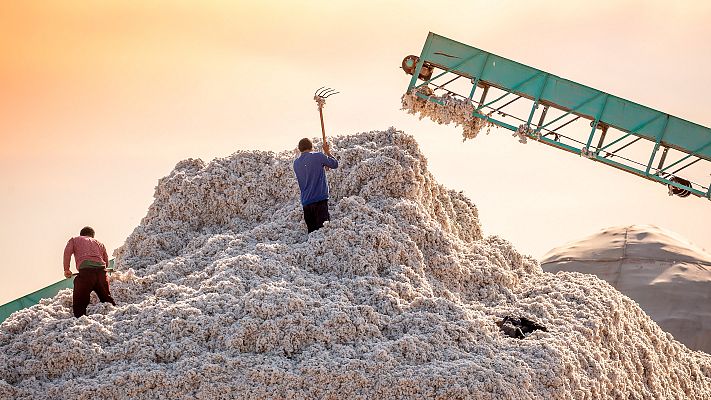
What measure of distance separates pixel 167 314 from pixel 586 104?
5234mm

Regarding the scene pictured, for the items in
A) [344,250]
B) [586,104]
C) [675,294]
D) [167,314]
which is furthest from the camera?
[675,294]

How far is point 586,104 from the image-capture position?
11.5 metres

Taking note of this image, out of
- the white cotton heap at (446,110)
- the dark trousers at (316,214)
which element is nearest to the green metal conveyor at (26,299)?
the dark trousers at (316,214)

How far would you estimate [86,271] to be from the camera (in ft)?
29.0

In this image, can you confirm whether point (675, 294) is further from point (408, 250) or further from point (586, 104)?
point (408, 250)

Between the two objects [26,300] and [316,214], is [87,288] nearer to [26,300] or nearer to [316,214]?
[316,214]

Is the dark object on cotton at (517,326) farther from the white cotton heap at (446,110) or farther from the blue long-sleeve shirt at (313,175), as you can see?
the white cotton heap at (446,110)

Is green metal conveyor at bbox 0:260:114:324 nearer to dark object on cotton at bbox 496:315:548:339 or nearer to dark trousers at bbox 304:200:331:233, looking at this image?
dark trousers at bbox 304:200:331:233

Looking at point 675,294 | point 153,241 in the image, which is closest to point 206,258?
point 153,241

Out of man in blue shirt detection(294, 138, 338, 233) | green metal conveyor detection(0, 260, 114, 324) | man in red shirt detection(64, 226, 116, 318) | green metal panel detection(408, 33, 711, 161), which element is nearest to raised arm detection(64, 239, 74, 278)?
man in red shirt detection(64, 226, 116, 318)

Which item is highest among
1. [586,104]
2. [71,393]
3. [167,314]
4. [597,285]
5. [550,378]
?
[586,104]

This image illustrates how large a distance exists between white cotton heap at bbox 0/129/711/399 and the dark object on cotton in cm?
8

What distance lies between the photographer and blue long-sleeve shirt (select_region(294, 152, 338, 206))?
9648mm

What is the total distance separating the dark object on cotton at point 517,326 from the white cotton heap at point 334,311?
0.08 m
